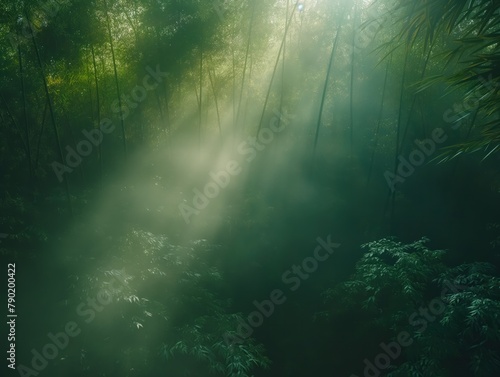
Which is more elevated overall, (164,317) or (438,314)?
(164,317)

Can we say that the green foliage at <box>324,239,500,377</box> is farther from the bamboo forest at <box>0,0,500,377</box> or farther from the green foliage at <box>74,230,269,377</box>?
the green foliage at <box>74,230,269,377</box>

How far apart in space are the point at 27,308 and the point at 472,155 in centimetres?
954

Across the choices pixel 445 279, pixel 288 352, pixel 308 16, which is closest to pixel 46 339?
pixel 288 352

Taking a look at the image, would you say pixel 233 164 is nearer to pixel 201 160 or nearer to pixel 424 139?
pixel 201 160

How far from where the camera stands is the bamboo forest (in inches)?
145

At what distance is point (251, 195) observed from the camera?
8.84m

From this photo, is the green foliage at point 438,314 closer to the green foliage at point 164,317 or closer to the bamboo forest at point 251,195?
the bamboo forest at point 251,195

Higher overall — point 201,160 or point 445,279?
point 201,160

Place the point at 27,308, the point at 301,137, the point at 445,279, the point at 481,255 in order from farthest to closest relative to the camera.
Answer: the point at 301,137 < the point at 481,255 < the point at 27,308 < the point at 445,279

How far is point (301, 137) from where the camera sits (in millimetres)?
11164

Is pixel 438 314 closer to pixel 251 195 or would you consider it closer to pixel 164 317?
pixel 164 317

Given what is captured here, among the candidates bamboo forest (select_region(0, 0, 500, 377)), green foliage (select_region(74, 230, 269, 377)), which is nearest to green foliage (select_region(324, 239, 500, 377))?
bamboo forest (select_region(0, 0, 500, 377))

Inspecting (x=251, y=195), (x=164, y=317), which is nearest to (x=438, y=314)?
(x=164, y=317)

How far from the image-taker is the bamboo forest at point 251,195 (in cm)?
368
